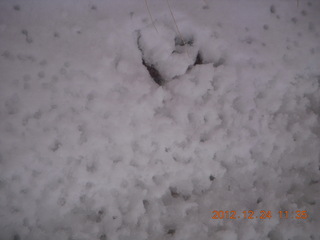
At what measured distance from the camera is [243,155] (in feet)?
4.73

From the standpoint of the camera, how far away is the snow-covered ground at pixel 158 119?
51.2 inches

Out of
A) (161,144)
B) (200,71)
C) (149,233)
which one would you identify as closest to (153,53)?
(200,71)

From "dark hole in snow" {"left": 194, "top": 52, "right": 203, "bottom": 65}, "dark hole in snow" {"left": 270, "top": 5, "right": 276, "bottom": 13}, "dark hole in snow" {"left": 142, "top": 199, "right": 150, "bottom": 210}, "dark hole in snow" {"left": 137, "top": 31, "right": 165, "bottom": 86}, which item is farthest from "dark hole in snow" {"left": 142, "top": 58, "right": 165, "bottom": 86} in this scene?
"dark hole in snow" {"left": 270, "top": 5, "right": 276, "bottom": 13}

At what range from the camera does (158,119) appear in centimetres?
139

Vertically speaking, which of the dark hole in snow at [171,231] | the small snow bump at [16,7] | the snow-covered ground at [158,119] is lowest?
the dark hole in snow at [171,231]

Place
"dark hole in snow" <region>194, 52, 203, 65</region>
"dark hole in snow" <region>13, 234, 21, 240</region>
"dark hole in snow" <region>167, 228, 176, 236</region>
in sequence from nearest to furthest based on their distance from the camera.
Answer: "dark hole in snow" <region>13, 234, 21, 240</region>
"dark hole in snow" <region>167, 228, 176, 236</region>
"dark hole in snow" <region>194, 52, 203, 65</region>

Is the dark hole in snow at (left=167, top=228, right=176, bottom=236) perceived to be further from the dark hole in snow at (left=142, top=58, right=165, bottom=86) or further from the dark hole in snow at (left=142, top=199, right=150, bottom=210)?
the dark hole in snow at (left=142, top=58, right=165, bottom=86)

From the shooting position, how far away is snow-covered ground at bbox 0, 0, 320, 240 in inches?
51.2

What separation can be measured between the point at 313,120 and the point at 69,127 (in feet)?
4.04

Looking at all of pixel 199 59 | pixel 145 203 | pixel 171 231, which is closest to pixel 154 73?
pixel 199 59

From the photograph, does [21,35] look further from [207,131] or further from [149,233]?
[149,233]

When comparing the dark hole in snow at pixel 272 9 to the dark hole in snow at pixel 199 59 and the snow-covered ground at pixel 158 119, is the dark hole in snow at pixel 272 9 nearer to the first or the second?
the snow-covered ground at pixel 158 119

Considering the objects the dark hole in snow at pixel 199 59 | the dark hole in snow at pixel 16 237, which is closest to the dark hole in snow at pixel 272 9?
the dark hole in snow at pixel 199 59

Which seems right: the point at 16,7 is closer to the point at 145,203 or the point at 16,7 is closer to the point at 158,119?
the point at 158,119
